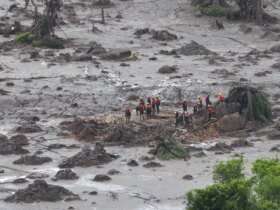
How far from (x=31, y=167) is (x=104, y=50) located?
2401 cm

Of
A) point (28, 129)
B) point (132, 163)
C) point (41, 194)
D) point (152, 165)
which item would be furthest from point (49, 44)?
point (41, 194)

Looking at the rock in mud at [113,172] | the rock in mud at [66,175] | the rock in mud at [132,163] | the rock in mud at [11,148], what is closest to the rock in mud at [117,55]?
the rock in mud at [11,148]

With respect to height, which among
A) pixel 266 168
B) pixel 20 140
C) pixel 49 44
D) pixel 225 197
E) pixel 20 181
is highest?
pixel 266 168

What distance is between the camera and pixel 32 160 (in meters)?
32.7

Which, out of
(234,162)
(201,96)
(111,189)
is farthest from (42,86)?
(234,162)

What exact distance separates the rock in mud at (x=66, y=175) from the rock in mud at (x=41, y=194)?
180 centimetres

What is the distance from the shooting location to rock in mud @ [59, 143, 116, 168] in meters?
32.4

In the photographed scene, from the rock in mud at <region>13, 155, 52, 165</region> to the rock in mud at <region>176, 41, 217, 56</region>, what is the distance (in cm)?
2372

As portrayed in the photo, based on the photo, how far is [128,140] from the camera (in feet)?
117

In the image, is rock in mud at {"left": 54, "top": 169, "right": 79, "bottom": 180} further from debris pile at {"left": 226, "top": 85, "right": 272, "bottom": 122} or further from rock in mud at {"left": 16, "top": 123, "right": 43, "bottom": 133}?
debris pile at {"left": 226, "top": 85, "right": 272, "bottom": 122}

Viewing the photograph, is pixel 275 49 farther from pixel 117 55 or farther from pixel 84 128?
pixel 84 128

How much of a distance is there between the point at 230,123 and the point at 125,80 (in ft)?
38.3

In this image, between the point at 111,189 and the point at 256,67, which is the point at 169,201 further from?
the point at 256,67

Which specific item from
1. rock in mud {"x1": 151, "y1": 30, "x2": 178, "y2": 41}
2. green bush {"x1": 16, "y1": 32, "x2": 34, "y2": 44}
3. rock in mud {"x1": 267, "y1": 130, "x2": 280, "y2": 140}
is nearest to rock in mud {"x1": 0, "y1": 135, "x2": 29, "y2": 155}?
rock in mud {"x1": 267, "y1": 130, "x2": 280, "y2": 140}
